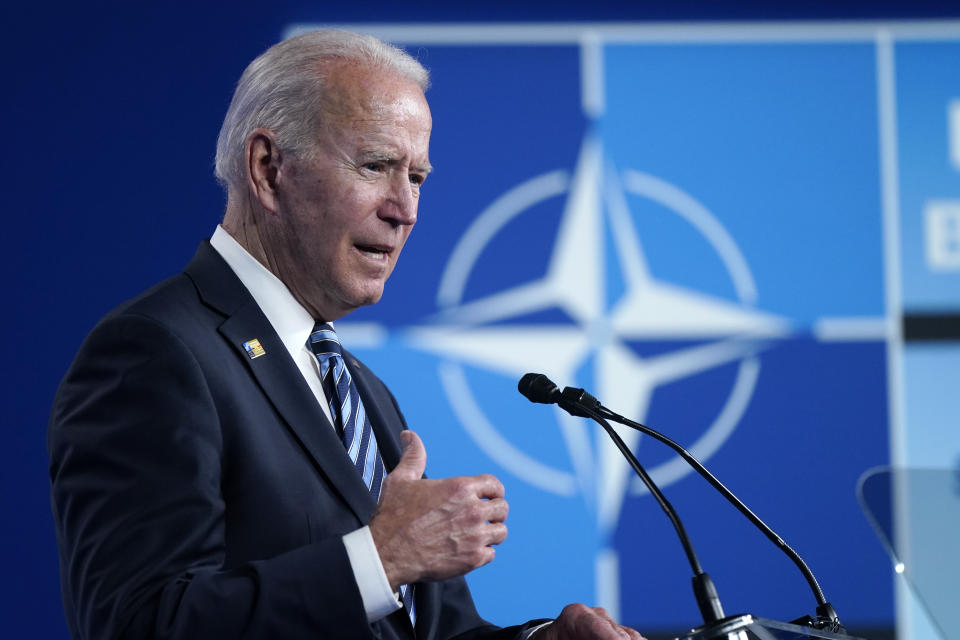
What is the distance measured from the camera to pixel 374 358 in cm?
363

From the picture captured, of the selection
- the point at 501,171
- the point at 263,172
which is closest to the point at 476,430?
the point at 501,171

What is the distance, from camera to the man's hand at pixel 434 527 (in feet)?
4.65

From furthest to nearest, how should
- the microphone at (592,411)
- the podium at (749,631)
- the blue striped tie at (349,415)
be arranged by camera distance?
the blue striped tie at (349,415) < the microphone at (592,411) < the podium at (749,631)

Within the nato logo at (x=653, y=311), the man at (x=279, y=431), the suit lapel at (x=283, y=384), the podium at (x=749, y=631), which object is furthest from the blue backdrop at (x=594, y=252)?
the podium at (x=749, y=631)

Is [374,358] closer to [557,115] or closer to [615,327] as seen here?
[615,327]

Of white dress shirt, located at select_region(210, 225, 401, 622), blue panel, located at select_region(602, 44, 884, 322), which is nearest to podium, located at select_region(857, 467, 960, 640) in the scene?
white dress shirt, located at select_region(210, 225, 401, 622)

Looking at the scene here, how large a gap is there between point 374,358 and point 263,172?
1.80 metres

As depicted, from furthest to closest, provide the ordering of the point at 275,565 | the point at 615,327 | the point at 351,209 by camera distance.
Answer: the point at 615,327 < the point at 351,209 < the point at 275,565

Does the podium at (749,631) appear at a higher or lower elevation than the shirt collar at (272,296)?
lower

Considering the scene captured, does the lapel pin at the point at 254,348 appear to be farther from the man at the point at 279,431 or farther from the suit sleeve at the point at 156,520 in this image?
the suit sleeve at the point at 156,520

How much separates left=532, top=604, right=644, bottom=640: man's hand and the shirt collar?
648 millimetres

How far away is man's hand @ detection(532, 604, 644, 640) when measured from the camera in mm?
1703

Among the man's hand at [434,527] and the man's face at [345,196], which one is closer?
the man's hand at [434,527]

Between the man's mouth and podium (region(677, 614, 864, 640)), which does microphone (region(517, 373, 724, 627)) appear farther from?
the man's mouth
